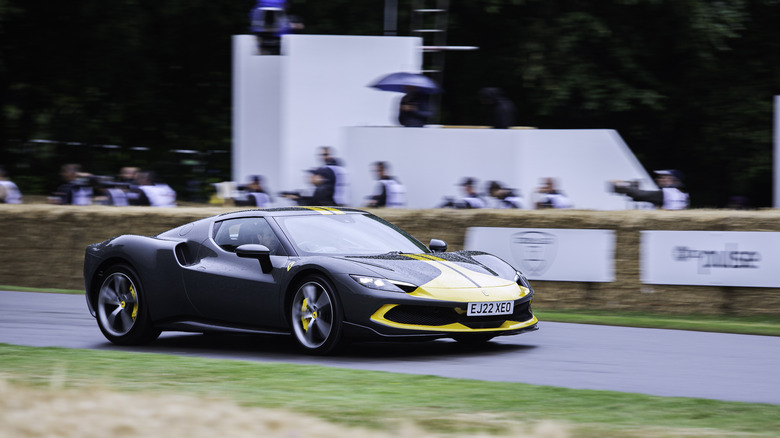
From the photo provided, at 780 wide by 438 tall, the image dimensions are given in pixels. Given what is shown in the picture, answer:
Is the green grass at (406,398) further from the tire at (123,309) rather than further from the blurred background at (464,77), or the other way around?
the blurred background at (464,77)

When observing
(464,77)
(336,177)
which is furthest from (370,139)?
(464,77)

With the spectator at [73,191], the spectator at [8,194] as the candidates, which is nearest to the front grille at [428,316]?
the spectator at [73,191]

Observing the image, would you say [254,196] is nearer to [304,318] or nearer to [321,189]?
[321,189]

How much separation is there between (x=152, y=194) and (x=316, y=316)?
9617mm

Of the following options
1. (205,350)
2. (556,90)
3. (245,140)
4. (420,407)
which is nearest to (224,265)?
(205,350)

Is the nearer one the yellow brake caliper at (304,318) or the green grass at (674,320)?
the yellow brake caliper at (304,318)

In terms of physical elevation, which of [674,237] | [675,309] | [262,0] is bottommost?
[675,309]

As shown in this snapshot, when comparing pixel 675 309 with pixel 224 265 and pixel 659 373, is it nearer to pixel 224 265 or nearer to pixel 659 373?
pixel 659 373

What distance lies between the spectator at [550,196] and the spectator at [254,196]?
421cm

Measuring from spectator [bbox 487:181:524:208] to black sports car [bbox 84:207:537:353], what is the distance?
6231 mm

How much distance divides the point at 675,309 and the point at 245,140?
907cm

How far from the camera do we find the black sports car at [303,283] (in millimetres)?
8570

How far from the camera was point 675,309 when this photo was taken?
12508 millimetres

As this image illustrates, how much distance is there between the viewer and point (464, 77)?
29281 millimetres
